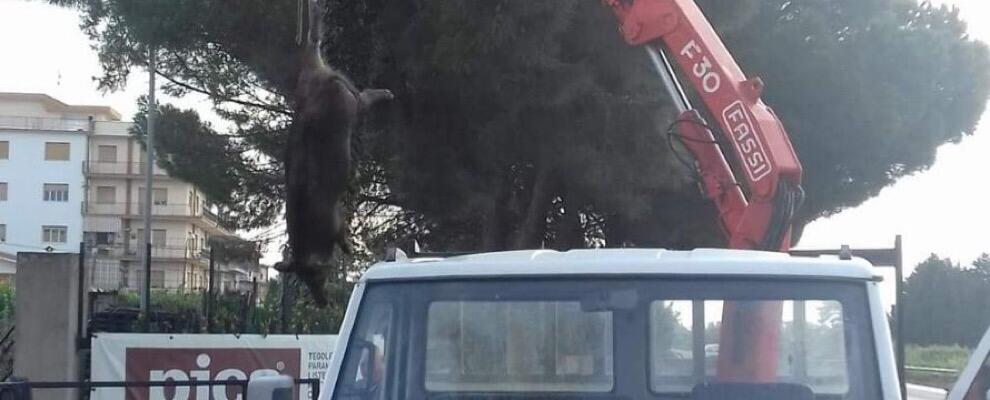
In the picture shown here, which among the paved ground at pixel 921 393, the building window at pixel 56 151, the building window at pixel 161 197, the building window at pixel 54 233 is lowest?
the paved ground at pixel 921 393

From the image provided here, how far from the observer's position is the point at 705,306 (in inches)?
174

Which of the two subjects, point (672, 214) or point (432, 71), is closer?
point (432, 71)

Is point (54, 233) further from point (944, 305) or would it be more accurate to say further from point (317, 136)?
point (317, 136)

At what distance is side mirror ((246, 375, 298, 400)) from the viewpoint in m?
4.27

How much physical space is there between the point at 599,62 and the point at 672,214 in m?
2.84

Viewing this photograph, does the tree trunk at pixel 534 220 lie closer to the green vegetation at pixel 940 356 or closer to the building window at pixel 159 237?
the green vegetation at pixel 940 356

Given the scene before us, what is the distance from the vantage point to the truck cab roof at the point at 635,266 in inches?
173

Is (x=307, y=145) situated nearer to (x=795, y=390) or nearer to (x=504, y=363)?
(x=504, y=363)

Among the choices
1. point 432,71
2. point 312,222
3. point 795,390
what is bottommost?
point 795,390

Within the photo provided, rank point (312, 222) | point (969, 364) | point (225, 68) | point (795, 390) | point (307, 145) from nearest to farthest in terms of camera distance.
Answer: point (795, 390) → point (969, 364) → point (307, 145) → point (312, 222) → point (225, 68)

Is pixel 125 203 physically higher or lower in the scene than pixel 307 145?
higher

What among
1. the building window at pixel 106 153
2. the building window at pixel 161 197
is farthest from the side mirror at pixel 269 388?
the building window at pixel 106 153

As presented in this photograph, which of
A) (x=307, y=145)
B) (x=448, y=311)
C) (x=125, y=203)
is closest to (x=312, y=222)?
(x=307, y=145)

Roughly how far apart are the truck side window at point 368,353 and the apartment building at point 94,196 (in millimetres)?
33021
